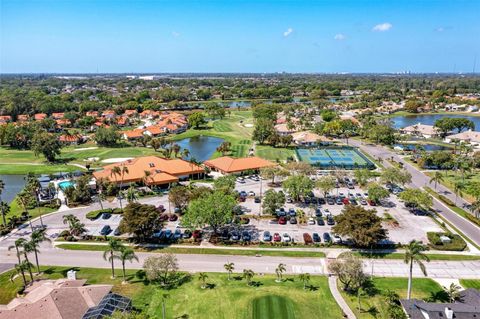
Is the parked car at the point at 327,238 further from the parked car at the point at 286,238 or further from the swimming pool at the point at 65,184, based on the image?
the swimming pool at the point at 65,184

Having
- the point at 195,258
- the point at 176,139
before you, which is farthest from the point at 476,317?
the point at 176,139

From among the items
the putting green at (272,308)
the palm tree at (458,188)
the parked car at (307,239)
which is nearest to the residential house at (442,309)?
the putting green at (272,308)

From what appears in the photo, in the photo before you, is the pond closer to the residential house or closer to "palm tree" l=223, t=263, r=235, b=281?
"palm tree" l=223, t=263, r=235, b=281

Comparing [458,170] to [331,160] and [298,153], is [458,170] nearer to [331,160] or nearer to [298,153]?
[331,160]

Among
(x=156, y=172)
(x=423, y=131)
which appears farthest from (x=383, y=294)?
(x=423, y=131)

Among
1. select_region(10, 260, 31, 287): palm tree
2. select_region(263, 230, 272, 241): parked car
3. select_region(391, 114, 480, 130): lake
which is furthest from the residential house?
select_region(391, 114, 480, 130): lake

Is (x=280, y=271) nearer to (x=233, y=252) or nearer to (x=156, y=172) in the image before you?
(x=233, y=252)
